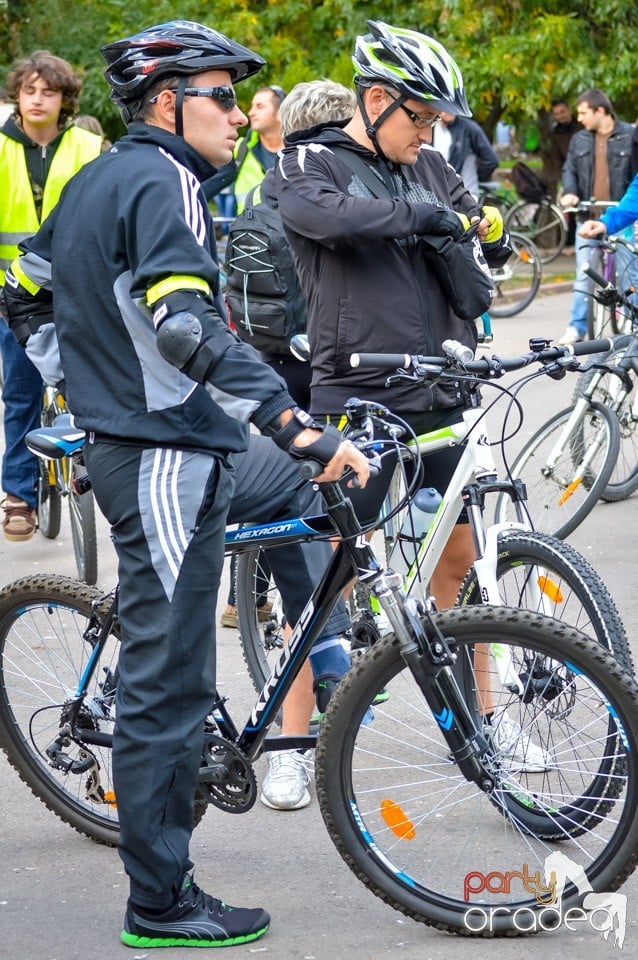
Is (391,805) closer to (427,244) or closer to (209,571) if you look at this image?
(209,571)

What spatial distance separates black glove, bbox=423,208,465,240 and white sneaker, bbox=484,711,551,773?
133cm

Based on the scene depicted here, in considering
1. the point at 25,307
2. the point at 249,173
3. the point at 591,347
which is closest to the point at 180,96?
the point at 25,307

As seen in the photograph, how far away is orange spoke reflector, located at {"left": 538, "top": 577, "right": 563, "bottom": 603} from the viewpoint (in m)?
3.57

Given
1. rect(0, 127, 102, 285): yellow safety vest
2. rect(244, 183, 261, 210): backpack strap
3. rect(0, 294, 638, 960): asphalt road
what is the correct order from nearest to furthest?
rect(0, 294, 638, 960): asphalt road
rect(244, 183, 261, 210): backpack strap
rect(0, 127, 102, 285): yellow safety vest

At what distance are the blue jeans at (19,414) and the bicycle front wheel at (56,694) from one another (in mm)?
2790

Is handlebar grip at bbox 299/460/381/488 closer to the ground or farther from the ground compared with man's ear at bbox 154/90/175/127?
closer to the ground

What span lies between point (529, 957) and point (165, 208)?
69.4 inches

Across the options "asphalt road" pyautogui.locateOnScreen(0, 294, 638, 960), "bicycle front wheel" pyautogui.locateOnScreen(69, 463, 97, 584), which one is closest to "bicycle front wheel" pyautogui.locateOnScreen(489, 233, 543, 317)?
"bicycle front wheel" pyautogui.locateOnScreen(69, 463, 97, 584)

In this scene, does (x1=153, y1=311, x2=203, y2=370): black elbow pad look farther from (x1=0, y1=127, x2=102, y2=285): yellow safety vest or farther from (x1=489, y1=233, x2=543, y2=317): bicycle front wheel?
(x1=489, y1=233, x2=543, y2=317): bicycle front wheel

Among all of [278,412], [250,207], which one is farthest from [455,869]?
[250,207]

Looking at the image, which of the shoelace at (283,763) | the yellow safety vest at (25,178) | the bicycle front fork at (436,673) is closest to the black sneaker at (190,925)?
the bicycle front fork at (436,673)

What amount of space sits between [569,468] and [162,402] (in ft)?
12.4

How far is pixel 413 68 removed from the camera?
12.5ft

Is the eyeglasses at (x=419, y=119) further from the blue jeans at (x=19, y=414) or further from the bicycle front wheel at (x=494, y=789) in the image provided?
the blue jeans at (x=19, y=414)
